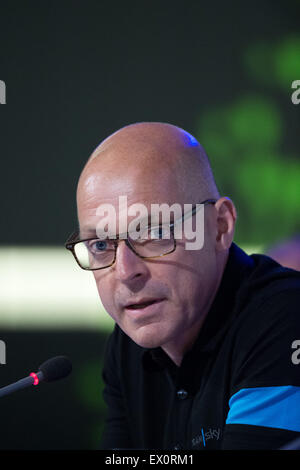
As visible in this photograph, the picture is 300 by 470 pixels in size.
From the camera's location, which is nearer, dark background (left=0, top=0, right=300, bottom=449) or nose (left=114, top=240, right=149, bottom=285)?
nose (left=114, top=240, right=149, bottom=285)

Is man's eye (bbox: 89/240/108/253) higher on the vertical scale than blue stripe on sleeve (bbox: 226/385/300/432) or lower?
higher

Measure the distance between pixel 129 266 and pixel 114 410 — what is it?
68cm

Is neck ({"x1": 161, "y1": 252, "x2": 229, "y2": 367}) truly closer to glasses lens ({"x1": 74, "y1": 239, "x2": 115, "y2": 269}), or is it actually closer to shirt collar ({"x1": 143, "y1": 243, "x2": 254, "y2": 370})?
shirt collar ({"x1": 143, "y1": 243, "x2": 254, "y2": 370})

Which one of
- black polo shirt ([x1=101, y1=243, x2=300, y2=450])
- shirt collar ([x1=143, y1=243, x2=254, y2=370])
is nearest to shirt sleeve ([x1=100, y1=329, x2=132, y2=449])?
black polo shirt ([x1=101, y1=243, x2=300, y2=450])

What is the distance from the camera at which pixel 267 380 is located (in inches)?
44.7

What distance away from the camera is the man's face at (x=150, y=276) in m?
1.26

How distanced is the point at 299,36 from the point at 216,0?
47 centimetres

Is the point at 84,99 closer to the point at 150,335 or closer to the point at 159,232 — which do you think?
the point at 159,232

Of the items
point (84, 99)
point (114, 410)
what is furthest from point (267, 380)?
point (84, 99)

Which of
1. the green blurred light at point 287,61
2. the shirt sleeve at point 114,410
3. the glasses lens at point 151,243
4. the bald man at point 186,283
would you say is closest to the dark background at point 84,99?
the green blurred light at point 287,61

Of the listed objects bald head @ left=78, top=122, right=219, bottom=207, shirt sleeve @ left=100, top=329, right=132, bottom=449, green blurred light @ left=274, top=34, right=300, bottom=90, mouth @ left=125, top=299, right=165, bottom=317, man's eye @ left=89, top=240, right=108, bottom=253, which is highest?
green blurred light @ left=274, top=34, right=300, bottom=90

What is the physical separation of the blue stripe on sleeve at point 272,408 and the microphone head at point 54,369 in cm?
42

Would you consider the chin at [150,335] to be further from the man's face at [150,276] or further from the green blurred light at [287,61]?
the green blurred light at [287,61]

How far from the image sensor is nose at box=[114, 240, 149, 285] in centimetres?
125
